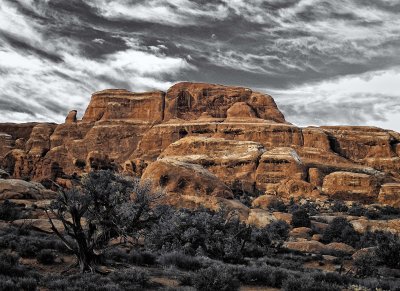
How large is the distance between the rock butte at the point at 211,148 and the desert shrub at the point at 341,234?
466cm

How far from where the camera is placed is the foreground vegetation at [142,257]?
10258 millimetres

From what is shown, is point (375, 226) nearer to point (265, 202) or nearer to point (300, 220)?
point (300, 220)

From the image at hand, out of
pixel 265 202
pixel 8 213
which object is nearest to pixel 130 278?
pixel 8 213

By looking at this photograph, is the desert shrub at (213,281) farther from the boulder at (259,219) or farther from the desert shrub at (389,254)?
the boulder at (259,219)

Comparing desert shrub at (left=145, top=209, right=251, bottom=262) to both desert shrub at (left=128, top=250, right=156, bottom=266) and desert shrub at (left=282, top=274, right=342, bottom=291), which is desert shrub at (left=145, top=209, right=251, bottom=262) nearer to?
desert shrub at (left=128, top=250, right=156, bottom=266)

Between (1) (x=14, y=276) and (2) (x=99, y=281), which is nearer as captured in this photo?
(2) (x=99, y=281)

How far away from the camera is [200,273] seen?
1034cm

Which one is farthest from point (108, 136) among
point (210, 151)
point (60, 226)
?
point (60, 226)

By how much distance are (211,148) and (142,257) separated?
82.2 metres

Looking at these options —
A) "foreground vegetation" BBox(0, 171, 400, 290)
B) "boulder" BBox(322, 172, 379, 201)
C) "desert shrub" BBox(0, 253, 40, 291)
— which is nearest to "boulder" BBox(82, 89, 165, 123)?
"boulder" BBox(322, 172, 379, 201)

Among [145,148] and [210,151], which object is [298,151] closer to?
[210,151]

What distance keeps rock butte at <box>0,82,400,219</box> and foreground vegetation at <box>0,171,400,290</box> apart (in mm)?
13160

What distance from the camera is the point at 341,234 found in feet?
102

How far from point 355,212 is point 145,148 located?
7223 centimetres
